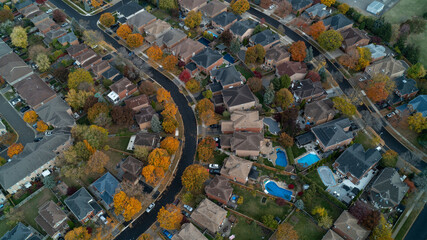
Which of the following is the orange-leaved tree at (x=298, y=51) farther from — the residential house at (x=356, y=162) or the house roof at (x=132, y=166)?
the house roof at (x=132, y=166)

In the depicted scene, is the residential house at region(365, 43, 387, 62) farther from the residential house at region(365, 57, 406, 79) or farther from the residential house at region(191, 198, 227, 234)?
the residential house at region(191, 198, 227, 234)

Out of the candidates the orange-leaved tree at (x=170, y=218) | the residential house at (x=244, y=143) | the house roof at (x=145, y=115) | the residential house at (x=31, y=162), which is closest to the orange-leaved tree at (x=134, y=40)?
the house roof at (x=145, y=115)

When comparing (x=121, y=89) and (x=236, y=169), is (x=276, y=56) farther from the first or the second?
(x=121, y=89)

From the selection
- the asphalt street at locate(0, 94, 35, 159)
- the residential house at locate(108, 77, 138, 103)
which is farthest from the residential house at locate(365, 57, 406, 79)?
the asphalt street at locate(0, 94, 35, 159)

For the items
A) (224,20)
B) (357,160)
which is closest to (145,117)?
(224,20)

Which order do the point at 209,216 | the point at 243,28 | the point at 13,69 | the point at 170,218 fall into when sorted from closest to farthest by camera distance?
the point at 170,218
the point at 209,216
the point at 13,69
the point at 243,28

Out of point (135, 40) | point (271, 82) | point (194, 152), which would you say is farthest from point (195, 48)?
point (194, 152)

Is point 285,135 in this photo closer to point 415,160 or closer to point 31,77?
point 415,160
